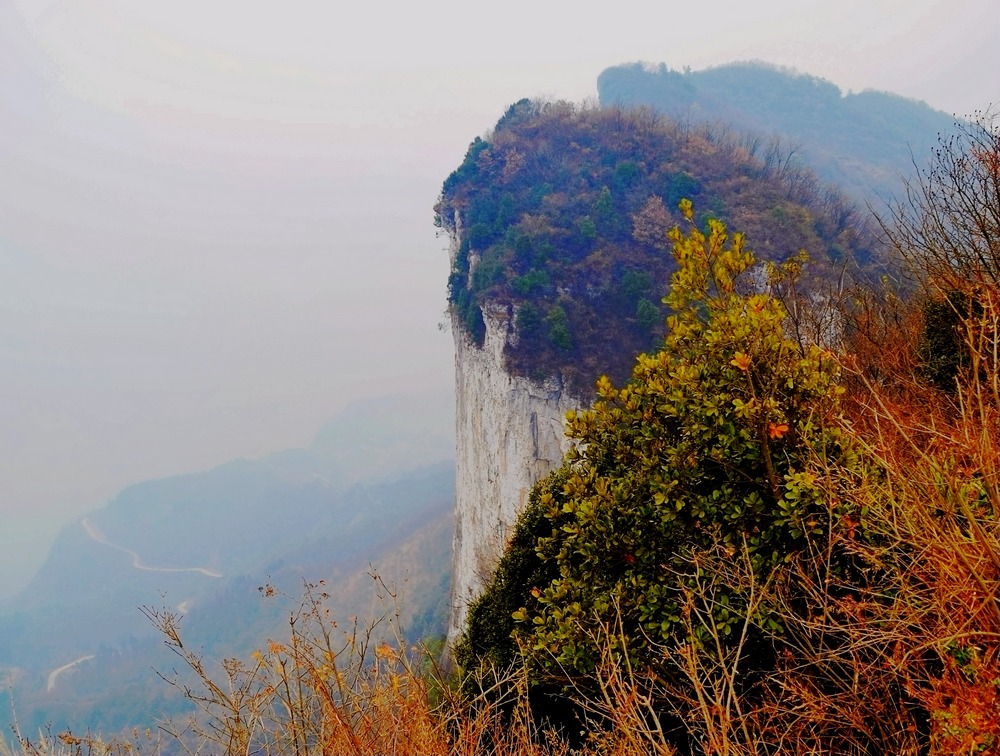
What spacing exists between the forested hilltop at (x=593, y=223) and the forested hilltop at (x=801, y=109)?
5929 cm

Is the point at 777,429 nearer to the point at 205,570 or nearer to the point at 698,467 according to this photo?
the point at 698,467

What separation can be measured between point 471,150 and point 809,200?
21.1 m

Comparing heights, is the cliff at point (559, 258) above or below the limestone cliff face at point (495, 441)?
above

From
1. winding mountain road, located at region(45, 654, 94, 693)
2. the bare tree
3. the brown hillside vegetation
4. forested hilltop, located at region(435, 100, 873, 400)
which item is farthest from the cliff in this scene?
winding mountain road, located at region(45, 654, 94, 693)

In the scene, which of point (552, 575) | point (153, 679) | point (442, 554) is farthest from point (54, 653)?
point (552, 575)

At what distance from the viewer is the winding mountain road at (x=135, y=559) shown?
418 ft

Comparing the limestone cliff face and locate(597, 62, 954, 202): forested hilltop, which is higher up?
locate(597, 62, 954, 202): forested hilltop

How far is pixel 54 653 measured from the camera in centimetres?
9700

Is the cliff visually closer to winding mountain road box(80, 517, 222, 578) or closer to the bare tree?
the bare tree

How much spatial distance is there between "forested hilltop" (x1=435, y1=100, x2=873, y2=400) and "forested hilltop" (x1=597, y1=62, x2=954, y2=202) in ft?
195

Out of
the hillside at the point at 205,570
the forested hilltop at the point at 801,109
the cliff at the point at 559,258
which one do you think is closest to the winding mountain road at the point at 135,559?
the hillside at the point at 205,570

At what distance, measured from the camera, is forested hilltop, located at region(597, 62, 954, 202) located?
286ft

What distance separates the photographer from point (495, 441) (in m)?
24.6

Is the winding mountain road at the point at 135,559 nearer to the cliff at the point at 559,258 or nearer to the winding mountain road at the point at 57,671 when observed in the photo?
the winding mountain road at the point at 57,671
